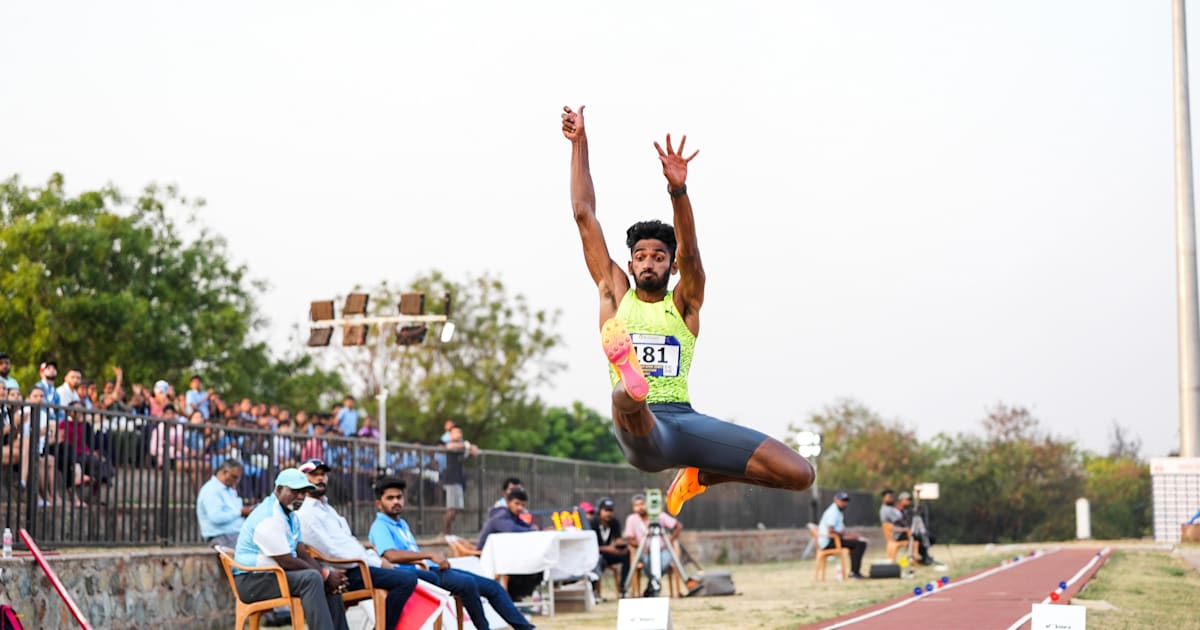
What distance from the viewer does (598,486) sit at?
30.7 m

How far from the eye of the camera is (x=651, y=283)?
325 inches

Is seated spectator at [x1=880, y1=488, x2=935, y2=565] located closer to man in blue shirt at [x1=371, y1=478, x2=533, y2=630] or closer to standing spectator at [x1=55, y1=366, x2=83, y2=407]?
standing spectator at [x1=55, y1=366, x2=83, y2=407]

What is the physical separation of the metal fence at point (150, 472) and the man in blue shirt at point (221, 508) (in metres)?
0.62

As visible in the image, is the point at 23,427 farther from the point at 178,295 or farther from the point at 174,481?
the point at 178,295

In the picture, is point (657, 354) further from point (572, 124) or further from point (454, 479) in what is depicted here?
point (454, 479)

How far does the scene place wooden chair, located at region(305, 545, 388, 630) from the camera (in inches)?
506

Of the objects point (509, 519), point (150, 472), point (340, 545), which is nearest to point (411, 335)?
point (509, 519)

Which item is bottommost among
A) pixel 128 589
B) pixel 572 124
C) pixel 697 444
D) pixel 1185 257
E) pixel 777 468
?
pixel 128 589

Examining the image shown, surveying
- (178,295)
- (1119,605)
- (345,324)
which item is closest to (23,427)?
(1119,605)

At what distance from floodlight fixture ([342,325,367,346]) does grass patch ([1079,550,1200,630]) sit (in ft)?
40.9

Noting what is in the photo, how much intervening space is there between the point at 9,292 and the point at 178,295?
4.83m

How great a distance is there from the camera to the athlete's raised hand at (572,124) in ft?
28.8

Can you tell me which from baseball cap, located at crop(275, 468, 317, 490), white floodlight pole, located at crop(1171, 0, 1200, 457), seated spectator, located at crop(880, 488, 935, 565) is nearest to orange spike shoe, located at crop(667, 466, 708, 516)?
baseball cap, located at crop(275, 468, 317, 490)

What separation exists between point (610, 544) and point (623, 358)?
1495cm
